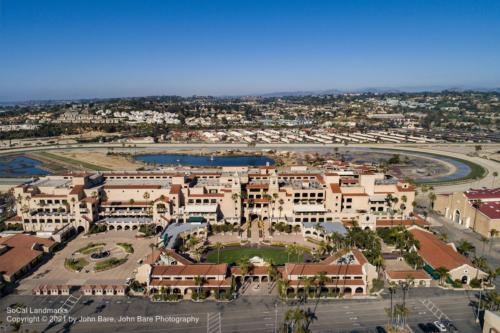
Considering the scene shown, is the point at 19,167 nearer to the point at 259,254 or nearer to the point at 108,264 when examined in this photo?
the point at 108,264

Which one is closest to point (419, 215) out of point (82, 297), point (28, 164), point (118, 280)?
point (118, 280)

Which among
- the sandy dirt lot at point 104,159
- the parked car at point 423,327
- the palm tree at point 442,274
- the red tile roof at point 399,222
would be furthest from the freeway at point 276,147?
the parked car at point 423,327

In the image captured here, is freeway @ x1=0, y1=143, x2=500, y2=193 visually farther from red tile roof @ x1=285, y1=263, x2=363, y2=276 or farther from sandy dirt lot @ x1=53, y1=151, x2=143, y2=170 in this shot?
red tile roof @ x1=285, y1=263, x2=363, y2=276

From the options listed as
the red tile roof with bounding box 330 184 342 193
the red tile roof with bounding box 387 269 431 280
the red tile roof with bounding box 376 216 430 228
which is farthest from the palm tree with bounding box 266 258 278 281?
the red tile roof with bounding box 376 216 430 228

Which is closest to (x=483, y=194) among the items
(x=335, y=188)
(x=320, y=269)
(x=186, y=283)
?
(x=335, y=188)

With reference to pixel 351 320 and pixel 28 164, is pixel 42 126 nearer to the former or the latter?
pixel 28 164
